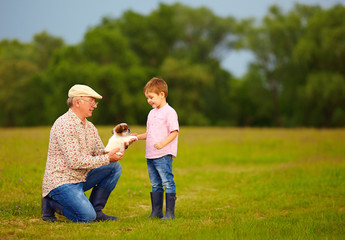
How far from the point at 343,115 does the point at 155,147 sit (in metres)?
41.9

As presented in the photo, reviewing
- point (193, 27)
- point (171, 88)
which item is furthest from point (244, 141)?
point (193, 27)

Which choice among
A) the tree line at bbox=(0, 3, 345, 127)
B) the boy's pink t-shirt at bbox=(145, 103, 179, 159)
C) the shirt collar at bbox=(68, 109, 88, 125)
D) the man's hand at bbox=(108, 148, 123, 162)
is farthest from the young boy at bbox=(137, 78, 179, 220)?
the tree line at bbox=(0, 3, 345, 127)

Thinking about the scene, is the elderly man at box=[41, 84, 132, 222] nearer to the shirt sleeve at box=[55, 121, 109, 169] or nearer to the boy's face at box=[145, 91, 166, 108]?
the shirt sleeve at box=[55, 121, 109, 169]

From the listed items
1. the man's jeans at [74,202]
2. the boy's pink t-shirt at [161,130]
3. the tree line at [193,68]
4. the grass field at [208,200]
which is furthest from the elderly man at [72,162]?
the tree line at [193,68]

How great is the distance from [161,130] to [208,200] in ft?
10.3

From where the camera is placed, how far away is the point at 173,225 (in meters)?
5.85

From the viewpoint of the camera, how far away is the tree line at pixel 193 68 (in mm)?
42156

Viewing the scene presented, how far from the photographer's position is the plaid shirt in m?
6.05

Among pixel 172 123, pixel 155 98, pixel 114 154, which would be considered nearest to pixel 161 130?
pixel 172 123

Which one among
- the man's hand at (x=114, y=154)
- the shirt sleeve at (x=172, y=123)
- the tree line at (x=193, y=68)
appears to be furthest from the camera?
the tree line at (x=193, y=68)

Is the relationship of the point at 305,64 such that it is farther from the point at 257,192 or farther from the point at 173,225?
the point at 173,225

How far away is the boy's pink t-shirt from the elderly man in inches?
21.6

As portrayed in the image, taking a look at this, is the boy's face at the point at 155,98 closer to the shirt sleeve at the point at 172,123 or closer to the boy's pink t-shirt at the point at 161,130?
the boy's pink t-shirt at the point at 161,130

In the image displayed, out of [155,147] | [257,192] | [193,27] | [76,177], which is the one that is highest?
[193,27]
